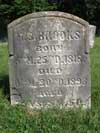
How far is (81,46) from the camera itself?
244 inches

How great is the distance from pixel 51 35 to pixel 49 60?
337 mm

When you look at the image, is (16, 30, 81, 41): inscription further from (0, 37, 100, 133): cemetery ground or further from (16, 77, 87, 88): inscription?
(0, 37, 100, 133): cemetery ground

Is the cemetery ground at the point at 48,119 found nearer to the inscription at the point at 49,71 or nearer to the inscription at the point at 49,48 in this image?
the inscription at the point at 49,71

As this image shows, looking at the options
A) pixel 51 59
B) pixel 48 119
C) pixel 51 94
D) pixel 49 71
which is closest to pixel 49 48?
pixel 51 59

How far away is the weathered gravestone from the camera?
6.14 m

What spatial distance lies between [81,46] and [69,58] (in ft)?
0.74

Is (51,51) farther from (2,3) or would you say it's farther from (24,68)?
(2,3)

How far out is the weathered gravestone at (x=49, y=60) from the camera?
20.1 feet

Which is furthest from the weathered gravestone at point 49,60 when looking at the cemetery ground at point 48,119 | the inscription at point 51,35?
the cemetery ground at point 48,119

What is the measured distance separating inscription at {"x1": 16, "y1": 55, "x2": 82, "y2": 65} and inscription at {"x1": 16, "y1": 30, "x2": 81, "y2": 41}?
240mm

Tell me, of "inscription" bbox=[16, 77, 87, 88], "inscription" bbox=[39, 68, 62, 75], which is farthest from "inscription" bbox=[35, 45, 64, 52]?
"inscription" bbox=[16, 77, 87, 88]

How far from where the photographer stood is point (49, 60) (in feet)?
20.5

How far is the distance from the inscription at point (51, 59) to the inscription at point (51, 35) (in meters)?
0.24

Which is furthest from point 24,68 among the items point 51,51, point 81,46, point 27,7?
point 27,7
